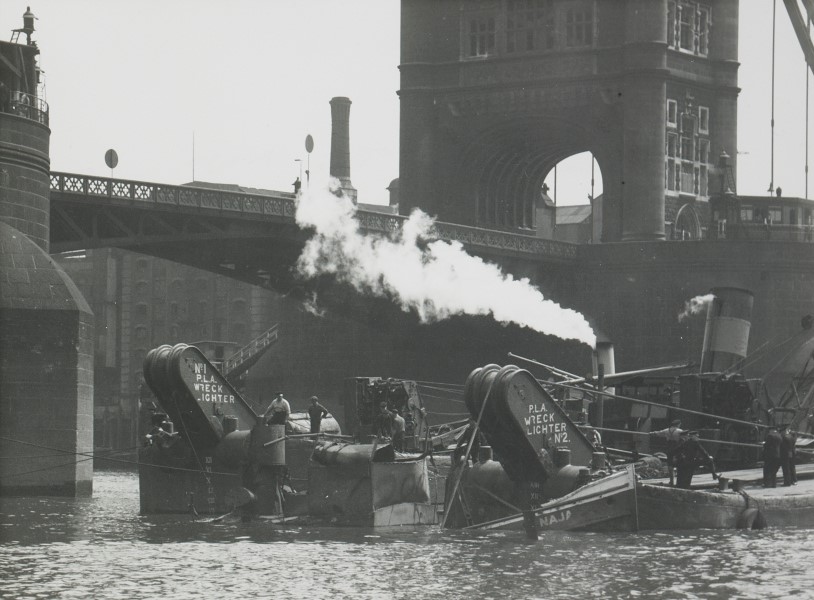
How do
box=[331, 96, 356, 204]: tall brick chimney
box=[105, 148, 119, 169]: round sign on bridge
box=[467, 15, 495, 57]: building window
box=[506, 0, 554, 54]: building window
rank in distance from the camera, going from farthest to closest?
1. box=[331, 96, 356, 204]: tall brick chimney
2. box=[467, 15, 495, 57]: building window
3. box=[506, 0, 554, 54]: building window
4. box=[105, 148, 119, 169]: round sign on bridge

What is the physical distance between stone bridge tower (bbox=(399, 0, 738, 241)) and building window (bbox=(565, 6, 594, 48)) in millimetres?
81

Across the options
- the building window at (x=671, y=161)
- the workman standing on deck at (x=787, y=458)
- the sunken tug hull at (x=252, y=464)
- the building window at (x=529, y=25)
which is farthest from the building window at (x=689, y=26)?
the workman standing on deck at (x=787, y=458)

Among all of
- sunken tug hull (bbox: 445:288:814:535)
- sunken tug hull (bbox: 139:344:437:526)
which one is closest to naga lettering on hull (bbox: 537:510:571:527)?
sunken tug hull (bbox: 445:288:814:535)

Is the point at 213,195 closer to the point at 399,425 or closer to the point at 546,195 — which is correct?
the point at 399,425

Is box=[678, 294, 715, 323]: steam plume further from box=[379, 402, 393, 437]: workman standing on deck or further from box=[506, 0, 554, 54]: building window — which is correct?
box=[379, 402, 393, 437]: workman standing on deck

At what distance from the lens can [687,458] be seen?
1307 inches

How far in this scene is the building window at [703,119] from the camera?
3691 inches

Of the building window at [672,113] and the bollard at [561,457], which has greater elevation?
the building window at [672,113]

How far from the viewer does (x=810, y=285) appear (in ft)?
272

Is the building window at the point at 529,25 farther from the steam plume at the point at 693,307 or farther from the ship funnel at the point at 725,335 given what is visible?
the ship funnel at the point at 725,335

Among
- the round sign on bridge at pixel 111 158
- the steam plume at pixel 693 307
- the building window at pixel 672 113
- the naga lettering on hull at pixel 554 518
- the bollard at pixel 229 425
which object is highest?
the building window at pixel 672 113

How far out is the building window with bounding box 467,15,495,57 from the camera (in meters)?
93.0

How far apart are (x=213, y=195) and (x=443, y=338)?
19910mm

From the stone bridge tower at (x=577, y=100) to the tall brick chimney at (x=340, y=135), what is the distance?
18523 mm
